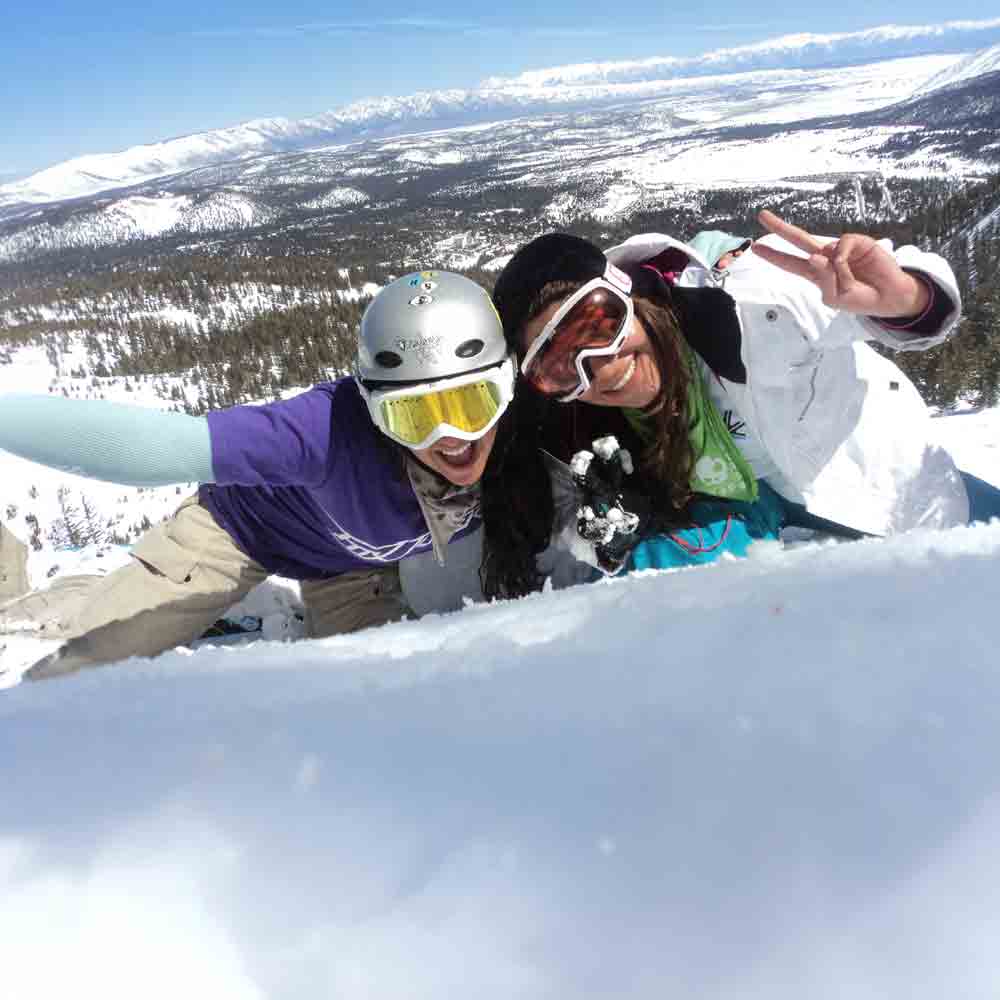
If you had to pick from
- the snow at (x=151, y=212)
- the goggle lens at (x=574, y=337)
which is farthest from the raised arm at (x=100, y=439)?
the snow at (x=151, y=212)

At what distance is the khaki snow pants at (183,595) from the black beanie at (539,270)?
1.10m

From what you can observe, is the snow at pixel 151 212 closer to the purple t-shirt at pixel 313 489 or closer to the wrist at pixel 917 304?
the purple t-shirt at pixel 313 489

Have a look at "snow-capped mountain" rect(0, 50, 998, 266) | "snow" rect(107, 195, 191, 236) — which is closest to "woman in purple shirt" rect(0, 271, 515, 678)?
"snow-capped mountain" rect(0, 50, 998, 266)

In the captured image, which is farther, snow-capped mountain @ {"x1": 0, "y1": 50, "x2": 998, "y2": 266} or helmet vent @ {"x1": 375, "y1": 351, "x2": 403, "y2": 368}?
snow-capped mountain @ {"x1": 0, "y1": 50, "x2": 998, "y2": 266}

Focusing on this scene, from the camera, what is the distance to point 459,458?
2107 mm

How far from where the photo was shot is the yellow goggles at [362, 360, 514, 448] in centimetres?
196

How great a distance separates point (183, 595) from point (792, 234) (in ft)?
8.20

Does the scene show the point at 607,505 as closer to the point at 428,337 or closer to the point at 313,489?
the point at 428,337

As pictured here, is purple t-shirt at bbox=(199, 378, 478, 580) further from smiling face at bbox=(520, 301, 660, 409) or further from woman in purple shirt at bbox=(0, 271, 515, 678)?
smiling face at bbox=(520, 301, 660, 409)

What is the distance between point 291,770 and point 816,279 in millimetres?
1789

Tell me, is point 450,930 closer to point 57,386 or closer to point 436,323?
point 436,323

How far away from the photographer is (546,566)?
2.41m

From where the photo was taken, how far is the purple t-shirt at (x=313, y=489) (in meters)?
1.88

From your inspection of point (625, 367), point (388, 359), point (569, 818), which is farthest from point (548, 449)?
point (569, 818)
